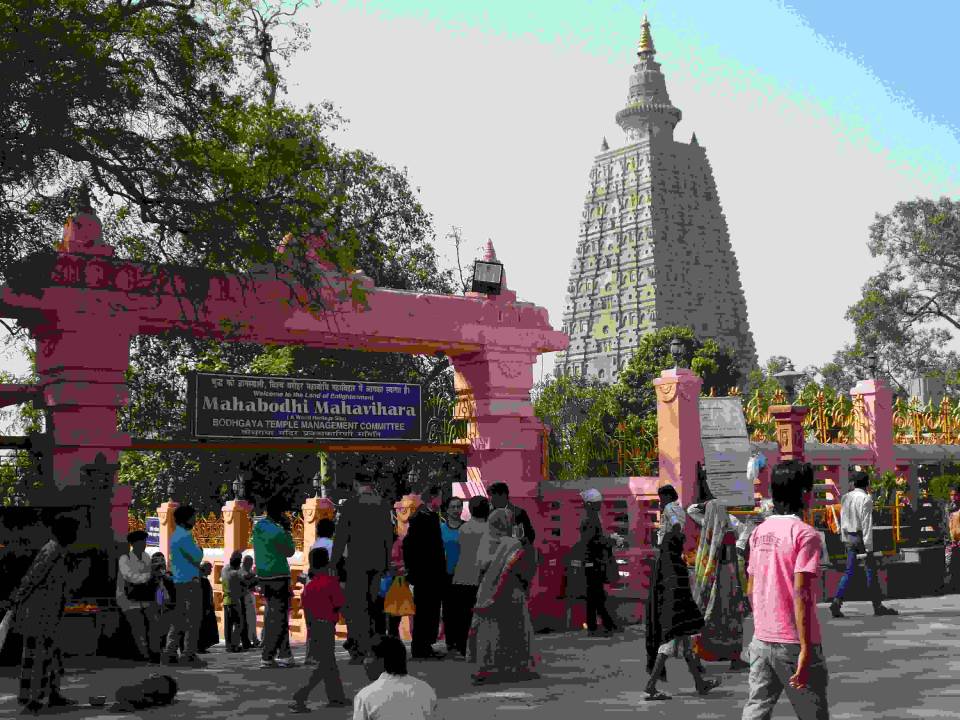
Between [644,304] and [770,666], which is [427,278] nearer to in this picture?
[770,666]

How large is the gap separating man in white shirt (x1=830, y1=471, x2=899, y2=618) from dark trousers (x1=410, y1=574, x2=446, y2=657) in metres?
4.91

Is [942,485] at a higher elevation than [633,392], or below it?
below

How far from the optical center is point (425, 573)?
10.6 m

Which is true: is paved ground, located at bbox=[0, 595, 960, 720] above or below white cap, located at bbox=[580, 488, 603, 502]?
below

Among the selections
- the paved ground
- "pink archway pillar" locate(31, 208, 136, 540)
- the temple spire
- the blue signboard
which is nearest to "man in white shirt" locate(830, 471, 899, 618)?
the paved ground

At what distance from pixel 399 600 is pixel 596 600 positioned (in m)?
3.02

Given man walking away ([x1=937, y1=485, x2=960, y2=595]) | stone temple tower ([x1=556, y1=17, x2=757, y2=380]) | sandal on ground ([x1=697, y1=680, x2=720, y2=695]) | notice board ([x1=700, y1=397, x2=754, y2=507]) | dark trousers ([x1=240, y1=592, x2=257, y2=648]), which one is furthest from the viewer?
stone temple tower ([x1=556, y1=17, x2=757, y2=380])

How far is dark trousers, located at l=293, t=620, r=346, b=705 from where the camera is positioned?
25.6 feet

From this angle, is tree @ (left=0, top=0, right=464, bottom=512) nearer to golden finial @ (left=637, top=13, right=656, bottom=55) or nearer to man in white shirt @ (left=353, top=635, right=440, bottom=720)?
man in white shirt @ (left=353, top=635, right=440, bottom=720)

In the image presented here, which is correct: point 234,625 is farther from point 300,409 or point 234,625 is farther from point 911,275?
point 911,275

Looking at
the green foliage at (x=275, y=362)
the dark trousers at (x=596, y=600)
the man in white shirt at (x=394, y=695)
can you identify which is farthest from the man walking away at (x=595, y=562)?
the green foliage at (x=275, y=362)

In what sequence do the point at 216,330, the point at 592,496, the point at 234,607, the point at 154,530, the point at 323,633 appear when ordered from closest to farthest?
the point at 323,633 → the point at 216,330 → the point at 592,496 → the point at 234,607 → the point at 154,530

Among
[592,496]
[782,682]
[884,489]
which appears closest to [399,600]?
[592,496]

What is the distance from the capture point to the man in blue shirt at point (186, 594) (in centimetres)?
1034
